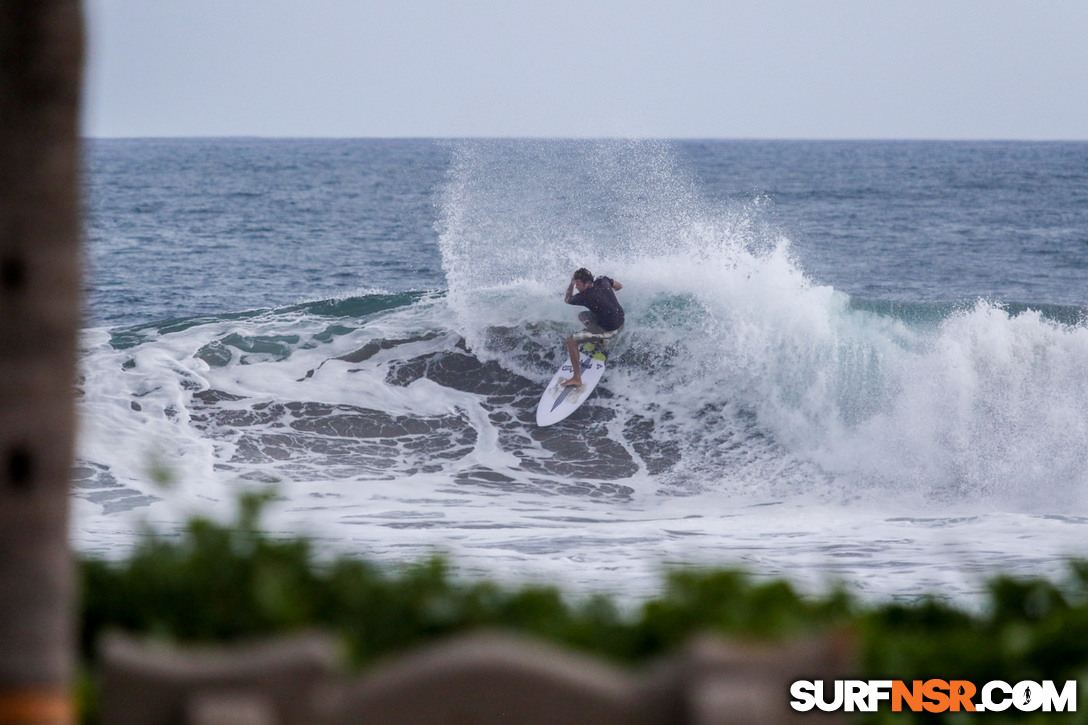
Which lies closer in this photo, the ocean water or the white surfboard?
the ocean water

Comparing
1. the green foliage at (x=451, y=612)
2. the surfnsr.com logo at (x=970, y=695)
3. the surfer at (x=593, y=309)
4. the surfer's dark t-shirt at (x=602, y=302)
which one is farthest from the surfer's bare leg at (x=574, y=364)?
the surfnsr.com logo at (x=970, y=695)

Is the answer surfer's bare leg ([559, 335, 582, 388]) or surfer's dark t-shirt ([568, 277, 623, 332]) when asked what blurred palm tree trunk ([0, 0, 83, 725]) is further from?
surfer's bare leg ([559, 335, 582, 388])

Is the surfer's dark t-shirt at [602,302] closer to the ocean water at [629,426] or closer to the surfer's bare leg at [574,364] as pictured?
the surfer's bare leg at [574,364]

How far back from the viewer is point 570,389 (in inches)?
584

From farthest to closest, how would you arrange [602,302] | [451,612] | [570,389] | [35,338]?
[570,389]
[602,302]
[451,612]
[35,338]

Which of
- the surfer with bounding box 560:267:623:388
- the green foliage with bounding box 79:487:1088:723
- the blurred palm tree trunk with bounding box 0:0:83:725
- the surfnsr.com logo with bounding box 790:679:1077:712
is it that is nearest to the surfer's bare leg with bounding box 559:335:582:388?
the surfer with bounding box 560:267:623:388

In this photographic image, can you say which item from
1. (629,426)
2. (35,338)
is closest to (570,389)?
(629,426)

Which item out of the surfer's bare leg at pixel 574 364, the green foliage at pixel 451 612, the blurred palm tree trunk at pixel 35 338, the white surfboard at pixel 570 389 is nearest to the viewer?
the blurred palm tree trunk at pixel 35 338

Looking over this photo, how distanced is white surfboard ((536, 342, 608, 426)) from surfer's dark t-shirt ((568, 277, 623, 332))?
560mm

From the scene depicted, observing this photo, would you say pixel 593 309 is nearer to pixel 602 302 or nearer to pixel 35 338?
pixel 602 302

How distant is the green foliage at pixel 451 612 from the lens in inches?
92.2

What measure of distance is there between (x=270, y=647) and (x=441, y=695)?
37 centimetres

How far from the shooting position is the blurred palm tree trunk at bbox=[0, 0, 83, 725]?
1865 mm

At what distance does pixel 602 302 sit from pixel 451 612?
12062 millimetres
